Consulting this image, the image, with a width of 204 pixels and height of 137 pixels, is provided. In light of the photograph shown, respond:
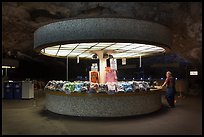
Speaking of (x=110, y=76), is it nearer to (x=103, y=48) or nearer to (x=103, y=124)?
(x=103, y=48)

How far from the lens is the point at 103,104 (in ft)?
21.7

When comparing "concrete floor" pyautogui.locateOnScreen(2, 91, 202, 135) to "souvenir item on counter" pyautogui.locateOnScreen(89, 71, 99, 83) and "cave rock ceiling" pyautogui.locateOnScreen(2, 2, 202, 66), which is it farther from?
"cave rock ceiling" pyautogui.locateOnScreen(2, 2, 202, 66)

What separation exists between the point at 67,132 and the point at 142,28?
3593mm

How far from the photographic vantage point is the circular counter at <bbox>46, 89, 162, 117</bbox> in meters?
6.62

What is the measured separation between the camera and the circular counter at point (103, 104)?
6621mm

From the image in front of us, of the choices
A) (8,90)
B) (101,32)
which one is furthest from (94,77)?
(8,90)

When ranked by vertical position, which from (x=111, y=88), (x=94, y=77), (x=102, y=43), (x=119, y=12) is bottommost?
(x=111, y=88)

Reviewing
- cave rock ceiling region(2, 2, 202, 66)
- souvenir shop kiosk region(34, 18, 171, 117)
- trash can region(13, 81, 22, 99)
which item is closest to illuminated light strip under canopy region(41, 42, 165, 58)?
souvenir shop kiosk region(34, 18, 171, 117)

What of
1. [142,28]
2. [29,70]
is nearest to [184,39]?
[142,28]

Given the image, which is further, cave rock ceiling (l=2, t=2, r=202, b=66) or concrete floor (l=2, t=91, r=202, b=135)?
cave rock ceiling (l=2, t=2, r=202, b=66)

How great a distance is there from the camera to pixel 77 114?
675cm

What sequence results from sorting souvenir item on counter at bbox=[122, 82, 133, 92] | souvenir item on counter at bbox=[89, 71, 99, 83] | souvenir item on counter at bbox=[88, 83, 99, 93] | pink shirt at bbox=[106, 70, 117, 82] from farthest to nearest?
1. souvenir item on counter at bbox=[89, 71, 99, 83]
2. pink shirt at bbox=[106, 70, 117, 82]
3. souvenir item on counter at bbox=[122, 82, 133, 92]
4. souvenir item on counter at bbox=[88, 83, 99, 93]

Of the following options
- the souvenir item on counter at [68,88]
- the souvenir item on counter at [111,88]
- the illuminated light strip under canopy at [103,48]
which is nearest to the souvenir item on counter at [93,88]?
the souvenir item on counter at [111,88]

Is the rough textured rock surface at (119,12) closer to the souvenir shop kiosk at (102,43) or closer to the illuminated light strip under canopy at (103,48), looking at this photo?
the souvenir shop kiosk at (102,43)
